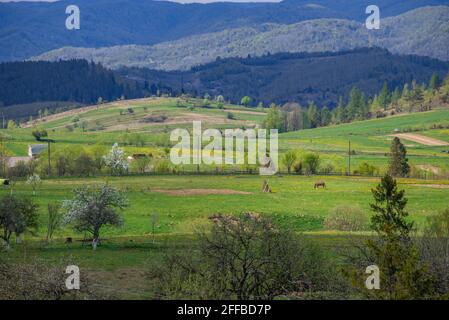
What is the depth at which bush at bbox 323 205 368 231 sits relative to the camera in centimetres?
6950

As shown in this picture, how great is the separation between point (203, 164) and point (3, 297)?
8795 centimetres

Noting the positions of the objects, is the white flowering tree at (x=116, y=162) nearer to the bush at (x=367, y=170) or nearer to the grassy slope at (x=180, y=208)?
the grassy slope at (x=180, y=208)

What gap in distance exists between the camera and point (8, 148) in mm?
140250

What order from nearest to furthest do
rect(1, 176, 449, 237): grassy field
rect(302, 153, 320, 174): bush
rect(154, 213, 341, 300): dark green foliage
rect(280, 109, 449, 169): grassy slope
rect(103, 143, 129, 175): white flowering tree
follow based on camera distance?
rect(154, 213, 341, 300): dark green foliage
rect(1, 176, 449, 237): grassy field
rect(103, 143, 129, 175): white flowering tree
rect(302, 153, 320, 174): bush
rect(280, 109, 449, 169): grassy slope

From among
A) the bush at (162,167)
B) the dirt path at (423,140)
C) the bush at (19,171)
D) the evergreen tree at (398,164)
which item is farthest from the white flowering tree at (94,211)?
the dirt path at (423,140)

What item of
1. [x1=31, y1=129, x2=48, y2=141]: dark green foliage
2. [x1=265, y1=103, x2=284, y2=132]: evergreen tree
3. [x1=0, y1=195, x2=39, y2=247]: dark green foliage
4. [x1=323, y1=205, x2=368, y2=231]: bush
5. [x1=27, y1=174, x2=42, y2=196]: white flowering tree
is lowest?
[x1=323, y1=205, x2=368, y2=231]: bush

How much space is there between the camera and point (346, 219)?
70.2 meters

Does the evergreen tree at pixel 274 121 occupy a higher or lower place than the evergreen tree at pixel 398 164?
higher

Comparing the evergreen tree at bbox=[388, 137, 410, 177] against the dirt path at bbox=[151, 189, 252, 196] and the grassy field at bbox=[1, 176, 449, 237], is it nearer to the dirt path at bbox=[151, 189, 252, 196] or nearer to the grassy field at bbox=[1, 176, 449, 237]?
the grassy field at bbox=[1, 176, 449, 237]

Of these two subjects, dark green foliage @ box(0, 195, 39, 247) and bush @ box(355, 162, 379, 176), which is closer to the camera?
dark green foliage @ box(0, 195, 39, 247)

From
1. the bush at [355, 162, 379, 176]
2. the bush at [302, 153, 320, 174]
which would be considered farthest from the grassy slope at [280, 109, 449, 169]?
the bush at [355, 162, 379, 176]

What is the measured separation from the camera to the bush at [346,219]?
69.5 metres

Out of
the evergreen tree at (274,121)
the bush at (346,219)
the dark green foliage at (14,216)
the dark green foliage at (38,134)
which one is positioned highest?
the evergreen tree at (274,121)

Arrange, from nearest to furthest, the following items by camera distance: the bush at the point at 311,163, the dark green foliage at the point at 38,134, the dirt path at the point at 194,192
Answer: the dirt path at the point at 194,192
the bush at the point at 311,163
the dark green foliage at the point at 38,134
